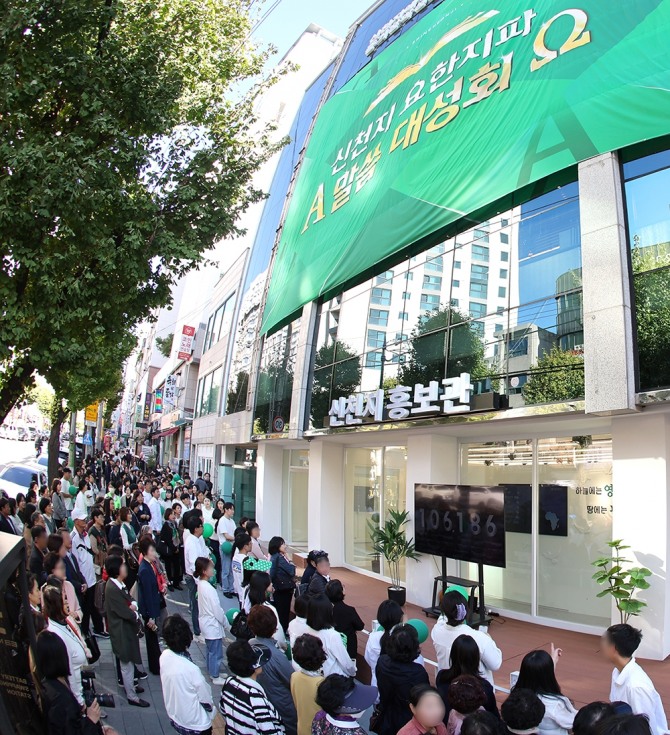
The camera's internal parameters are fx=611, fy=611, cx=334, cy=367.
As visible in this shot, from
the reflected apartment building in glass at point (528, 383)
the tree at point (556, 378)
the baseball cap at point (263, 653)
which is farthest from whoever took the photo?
the tree at point (556, 378)

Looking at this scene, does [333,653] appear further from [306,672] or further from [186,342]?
[186,342]

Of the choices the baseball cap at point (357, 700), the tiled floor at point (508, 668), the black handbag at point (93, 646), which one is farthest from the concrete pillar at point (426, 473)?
the baseball cap at point (357, 700)

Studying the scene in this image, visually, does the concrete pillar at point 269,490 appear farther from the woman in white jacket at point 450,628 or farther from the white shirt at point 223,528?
the woman in white jacket at point 450,628

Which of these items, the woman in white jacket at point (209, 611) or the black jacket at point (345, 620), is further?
the woman in white jacket at point (209, 611)

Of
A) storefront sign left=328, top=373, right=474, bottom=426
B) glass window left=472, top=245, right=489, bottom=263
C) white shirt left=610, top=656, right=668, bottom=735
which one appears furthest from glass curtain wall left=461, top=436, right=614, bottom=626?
white shirt left=610, top=656, right=668, bottom=735

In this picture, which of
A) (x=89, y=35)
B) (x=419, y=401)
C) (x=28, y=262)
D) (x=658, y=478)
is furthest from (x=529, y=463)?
(x=89, y=35)

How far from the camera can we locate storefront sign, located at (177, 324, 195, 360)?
37672mm

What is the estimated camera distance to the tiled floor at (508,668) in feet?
20.4

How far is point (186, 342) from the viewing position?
124 ft

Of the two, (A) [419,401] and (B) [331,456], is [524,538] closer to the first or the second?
(A) [419,401]

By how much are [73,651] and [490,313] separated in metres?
8.39

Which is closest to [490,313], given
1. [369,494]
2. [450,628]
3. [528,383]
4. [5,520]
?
[528,383]

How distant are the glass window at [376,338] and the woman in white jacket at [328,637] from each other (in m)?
8.94

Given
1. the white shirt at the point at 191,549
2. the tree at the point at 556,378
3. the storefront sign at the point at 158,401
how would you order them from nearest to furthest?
the tree at the point at 556,378, the white shirt at the point at 191,549, the storefront sign at the point at 158,401
